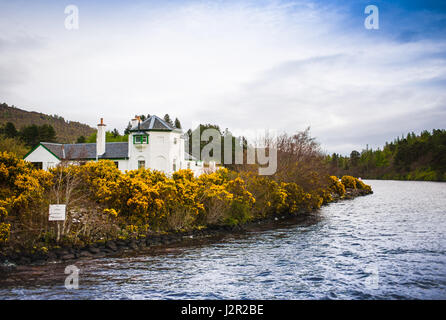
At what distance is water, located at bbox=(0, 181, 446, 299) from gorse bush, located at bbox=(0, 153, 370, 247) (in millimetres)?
2287

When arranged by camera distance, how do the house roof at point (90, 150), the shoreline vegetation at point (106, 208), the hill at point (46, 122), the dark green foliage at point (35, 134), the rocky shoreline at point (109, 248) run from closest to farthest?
the rocky shoreline at point (109, 248) < the shoreline vegetation at point (106, 208) < the house roof at point (90, 150) < the dark green foliage at point (35, 134) < the hill at point (46, 122)

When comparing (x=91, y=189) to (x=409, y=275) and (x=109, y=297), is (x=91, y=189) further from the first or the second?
(x=409, y=275)

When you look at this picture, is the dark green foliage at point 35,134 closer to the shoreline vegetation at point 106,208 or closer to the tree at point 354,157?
the shoreline vegetation at point 106,208

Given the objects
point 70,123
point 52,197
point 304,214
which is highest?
point 70,123

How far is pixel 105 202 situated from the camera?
689 inches

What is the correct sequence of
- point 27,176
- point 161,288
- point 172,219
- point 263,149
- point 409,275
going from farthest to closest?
point 263,149, point 172,219, point 27,176, point 409,275, point 161,288

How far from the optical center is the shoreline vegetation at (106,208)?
14234 mm

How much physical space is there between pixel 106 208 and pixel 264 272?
8.46 meters

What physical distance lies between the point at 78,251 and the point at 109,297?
5438 millimetres

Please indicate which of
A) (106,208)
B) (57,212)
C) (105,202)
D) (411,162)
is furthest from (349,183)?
(411,162)

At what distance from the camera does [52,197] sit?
15.8 m

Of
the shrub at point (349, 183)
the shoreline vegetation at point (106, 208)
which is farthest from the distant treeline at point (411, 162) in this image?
the shoreline vegetation at point (106, 208)

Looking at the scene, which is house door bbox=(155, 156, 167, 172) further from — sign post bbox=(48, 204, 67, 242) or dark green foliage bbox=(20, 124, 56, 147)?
dark green foliage bbox=(20, 124, 56, 147)
